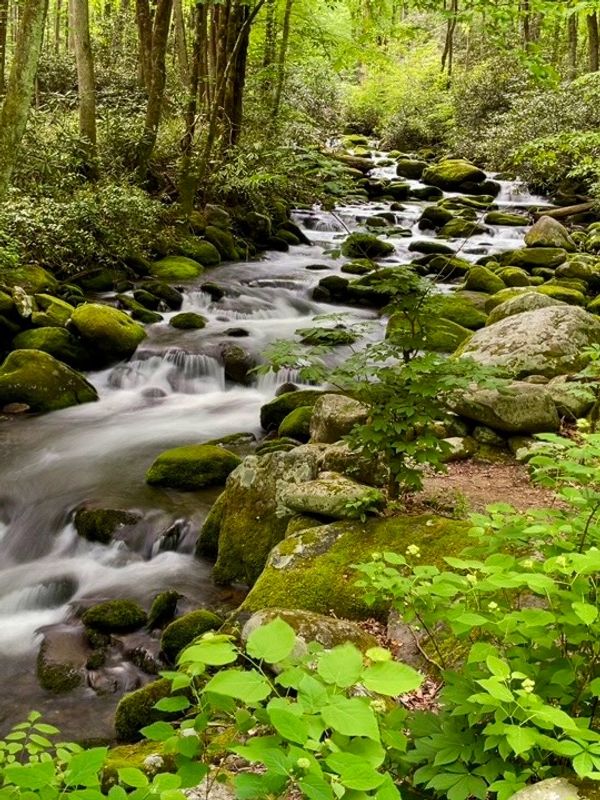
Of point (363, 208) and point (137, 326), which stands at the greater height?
point (363, 208)

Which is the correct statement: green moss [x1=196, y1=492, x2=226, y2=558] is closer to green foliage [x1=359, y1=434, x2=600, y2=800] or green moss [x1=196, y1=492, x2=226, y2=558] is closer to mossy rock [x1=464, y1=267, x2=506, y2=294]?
green foliage [x1=359, y1=434, x2=600, y2=800]

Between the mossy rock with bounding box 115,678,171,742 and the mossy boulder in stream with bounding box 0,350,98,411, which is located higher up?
the mossy boulder in stream with bounding box 0,350,98,411

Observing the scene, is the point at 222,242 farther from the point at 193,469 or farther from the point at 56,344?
the point at 193,469

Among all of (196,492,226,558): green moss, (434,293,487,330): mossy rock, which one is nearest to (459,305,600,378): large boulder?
(434,293,487,330): mossy rock

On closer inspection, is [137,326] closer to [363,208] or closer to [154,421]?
[154,421]

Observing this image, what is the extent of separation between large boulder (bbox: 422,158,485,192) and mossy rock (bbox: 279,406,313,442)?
1698cm

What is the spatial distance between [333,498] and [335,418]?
1760mm

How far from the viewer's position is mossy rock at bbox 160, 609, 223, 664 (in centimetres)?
448

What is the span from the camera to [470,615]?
1.74 metres

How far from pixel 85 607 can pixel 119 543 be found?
2.66 ft

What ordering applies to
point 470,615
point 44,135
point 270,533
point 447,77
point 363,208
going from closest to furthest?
1. point 470,615
2. point 270,533
3. point 44,135
4. point 363,208
5. point 447,77

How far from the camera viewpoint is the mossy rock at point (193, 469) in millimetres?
6824

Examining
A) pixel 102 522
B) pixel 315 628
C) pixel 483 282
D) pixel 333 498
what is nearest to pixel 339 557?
pixel 333 498

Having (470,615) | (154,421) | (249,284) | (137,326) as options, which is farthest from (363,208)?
(470,615)
